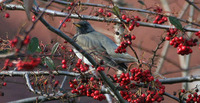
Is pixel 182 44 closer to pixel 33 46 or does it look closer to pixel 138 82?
pixel 138 82

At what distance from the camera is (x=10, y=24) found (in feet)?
13.3

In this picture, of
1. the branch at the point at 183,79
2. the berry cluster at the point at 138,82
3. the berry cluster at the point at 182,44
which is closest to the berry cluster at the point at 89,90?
the berry cluster at the point at 138,82

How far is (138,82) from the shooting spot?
207cm

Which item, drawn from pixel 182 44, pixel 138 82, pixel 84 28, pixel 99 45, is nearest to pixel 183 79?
pixel 182 44

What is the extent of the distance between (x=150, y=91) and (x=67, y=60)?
0.69 meters

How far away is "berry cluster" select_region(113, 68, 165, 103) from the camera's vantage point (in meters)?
1.96

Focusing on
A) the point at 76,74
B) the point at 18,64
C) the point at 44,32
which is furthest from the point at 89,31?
the point at 18,64

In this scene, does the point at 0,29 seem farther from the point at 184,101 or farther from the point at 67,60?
the point at 184,101

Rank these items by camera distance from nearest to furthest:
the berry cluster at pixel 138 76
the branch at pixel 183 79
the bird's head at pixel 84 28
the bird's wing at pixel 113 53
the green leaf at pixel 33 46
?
the green leaf at pixel 33 46
the berry cluster at pixel 138 76
the branch at pixel 183 79
the bird's wing at pixel 113 53
the bird's head at pixel 84 28

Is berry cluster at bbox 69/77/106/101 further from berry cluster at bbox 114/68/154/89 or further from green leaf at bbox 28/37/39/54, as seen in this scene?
green leaf at bbox 28/37/39/54

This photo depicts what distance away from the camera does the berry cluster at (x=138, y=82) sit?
1.96m

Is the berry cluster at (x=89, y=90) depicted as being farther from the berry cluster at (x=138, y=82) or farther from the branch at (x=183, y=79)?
the branch at (x=183, y=79)

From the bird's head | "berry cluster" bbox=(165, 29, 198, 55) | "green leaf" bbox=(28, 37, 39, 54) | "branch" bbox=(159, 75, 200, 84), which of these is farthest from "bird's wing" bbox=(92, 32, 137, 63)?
"green leaf" bbox=(28, 37, 39, 54)

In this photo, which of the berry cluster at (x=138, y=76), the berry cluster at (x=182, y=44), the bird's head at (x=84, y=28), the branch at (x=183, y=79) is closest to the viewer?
the berry cluster at (x=138, y=76)
